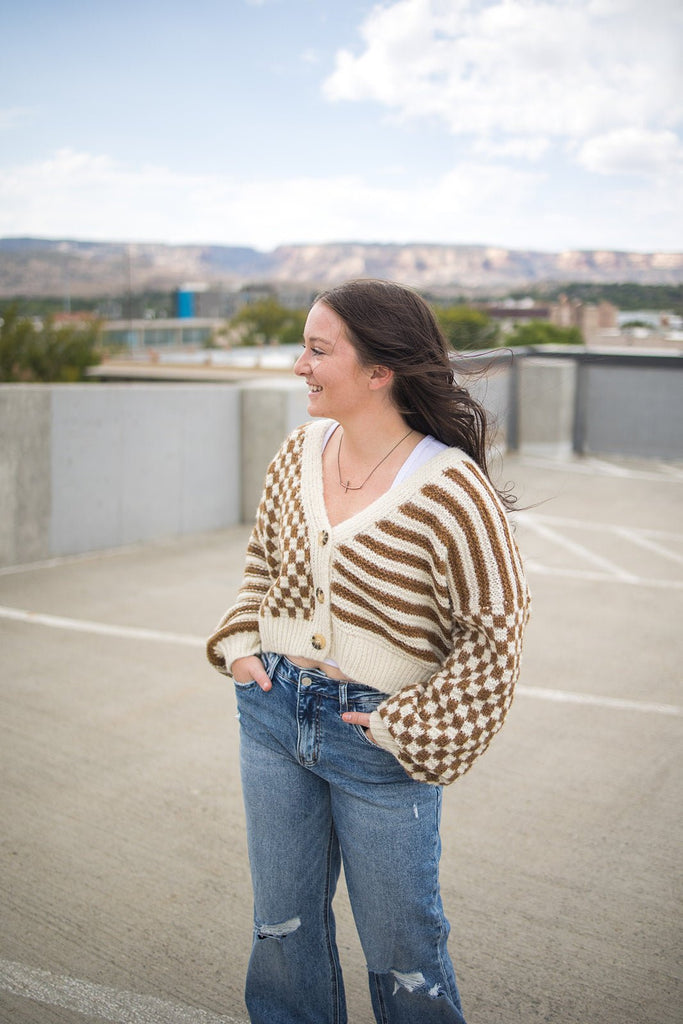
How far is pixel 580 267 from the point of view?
31812 mm

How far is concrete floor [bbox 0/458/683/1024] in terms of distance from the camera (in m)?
2.78

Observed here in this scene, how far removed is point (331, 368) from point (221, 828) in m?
2.32

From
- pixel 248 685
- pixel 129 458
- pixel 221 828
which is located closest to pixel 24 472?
pixel 129 458

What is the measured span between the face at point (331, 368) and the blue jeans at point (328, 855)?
1.92 ft

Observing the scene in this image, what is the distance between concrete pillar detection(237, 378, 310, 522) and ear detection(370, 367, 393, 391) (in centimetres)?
731

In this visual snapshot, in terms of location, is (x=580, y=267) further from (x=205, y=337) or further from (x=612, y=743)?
(x=205, y=337)

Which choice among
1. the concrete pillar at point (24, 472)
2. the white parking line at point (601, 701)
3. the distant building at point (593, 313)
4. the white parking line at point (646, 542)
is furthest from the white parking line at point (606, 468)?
the distant building at point (593, 313)

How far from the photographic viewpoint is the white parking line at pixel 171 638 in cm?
503

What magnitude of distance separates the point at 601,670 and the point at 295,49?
124 meters

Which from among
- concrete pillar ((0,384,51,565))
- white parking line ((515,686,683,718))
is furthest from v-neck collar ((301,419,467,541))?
concrete pillar ((0,384,51,565))

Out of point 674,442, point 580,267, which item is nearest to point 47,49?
point 580,267

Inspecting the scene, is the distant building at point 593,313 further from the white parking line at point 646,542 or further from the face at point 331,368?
the face at point 331,368

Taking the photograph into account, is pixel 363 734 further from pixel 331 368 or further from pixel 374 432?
pixel 331 368

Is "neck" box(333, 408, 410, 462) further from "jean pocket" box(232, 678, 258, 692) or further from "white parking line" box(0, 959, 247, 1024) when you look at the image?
"white parking line" box(0, 959, 247, 1024)
